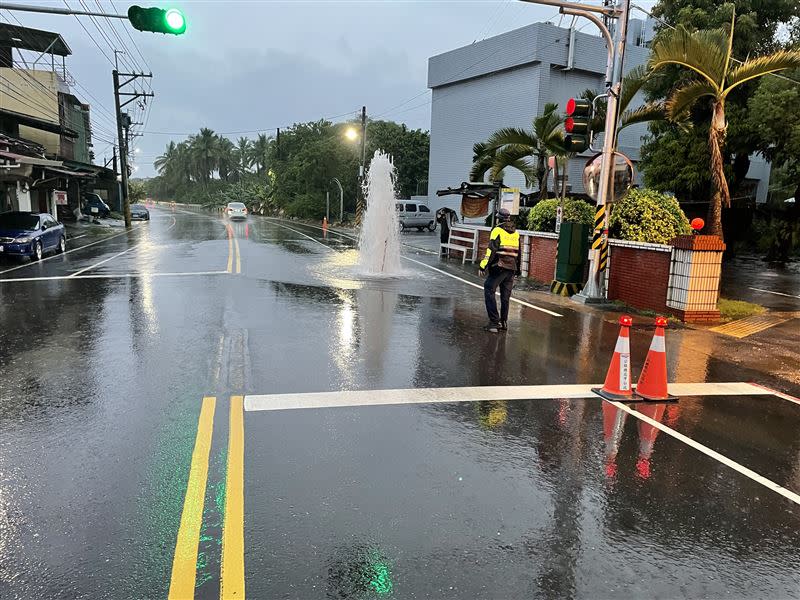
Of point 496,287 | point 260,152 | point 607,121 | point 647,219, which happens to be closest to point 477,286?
point 647,219

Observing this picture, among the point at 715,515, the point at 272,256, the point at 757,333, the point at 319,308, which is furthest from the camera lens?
the point at 272,256

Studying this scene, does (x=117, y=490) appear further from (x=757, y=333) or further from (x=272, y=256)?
(x=272, y=256)

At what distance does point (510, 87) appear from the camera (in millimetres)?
35625

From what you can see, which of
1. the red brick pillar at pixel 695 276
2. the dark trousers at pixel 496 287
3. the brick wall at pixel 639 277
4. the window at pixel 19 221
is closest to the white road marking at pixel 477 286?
the brick wall at pixel 639 277

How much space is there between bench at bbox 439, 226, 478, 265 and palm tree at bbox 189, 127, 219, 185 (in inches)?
3325

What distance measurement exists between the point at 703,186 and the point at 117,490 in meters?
26.9

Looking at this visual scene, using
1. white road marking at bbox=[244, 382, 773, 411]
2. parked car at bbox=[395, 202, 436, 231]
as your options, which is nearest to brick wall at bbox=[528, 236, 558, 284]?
white road marking at bbox=[244, 382, 773, 411]

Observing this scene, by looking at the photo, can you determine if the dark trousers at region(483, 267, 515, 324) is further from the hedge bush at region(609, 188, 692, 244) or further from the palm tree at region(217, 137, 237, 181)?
the palm tree at region(217, 137, 237, 181)

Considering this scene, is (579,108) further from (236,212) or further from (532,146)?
(236,212)

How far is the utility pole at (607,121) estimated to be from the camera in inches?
443

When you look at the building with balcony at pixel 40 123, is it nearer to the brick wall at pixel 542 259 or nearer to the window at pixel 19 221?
the window at pixel 19 221

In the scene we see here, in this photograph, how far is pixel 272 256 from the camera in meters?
19.9

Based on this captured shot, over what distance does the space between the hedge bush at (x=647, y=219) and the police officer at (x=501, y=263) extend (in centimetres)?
429

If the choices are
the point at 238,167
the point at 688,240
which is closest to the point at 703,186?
the point at 688,240
